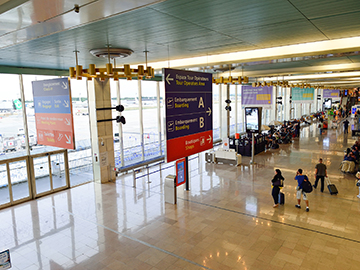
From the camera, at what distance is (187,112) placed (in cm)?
629

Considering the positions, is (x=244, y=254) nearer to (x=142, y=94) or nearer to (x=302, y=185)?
A: (x=302, y=185)

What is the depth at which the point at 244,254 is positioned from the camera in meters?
6.34

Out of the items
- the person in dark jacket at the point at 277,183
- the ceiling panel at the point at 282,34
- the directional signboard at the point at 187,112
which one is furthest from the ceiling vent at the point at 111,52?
the person in dark jacket at the point at 277,183

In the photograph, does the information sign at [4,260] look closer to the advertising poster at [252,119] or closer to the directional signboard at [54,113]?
the directional signboard at [54,113]

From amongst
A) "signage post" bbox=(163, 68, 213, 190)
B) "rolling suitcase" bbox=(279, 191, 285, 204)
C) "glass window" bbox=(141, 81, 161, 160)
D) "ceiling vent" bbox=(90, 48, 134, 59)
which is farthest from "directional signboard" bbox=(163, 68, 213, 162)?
→ "glass window" bbox=(141, 81, 161, 160)

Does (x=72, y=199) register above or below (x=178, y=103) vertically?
below

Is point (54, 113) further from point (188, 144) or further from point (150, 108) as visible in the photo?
point (150, 108)

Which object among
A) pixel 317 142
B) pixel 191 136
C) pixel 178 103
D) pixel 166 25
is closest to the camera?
pixel 166 25

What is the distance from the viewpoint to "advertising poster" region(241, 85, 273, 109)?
1627 cm

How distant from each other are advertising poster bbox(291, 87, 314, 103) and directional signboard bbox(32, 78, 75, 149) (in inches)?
894

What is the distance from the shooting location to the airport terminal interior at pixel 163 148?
456 centimetres

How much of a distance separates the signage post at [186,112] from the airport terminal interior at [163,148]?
42 millimetres

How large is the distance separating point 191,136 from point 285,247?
3624 mm

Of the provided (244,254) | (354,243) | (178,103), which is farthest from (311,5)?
(354,243)
